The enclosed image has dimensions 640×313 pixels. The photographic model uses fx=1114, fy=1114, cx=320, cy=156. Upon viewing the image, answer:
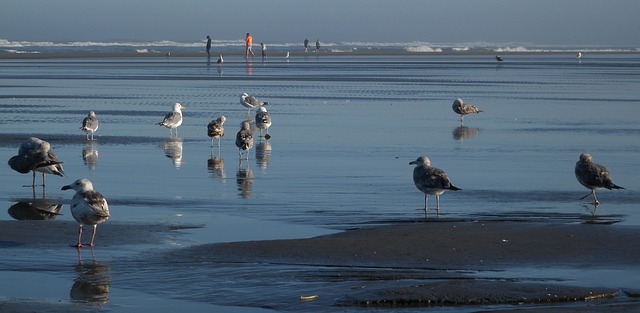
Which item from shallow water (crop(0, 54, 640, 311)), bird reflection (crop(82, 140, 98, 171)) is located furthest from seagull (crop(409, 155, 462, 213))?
bird reflection (crop(82, 140, 98, 171))

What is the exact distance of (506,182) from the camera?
1593cm

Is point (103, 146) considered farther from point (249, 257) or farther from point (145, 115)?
point (249, 257)

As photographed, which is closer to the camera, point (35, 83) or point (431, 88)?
point (431, 88)

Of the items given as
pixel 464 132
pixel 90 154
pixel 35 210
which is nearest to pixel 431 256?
pixel 35 210

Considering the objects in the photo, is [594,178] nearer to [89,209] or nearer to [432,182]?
[432,182]

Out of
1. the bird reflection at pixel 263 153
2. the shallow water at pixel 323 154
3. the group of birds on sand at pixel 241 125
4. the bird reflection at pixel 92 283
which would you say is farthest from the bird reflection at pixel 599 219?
the group of birds on sand at pixel 241 125

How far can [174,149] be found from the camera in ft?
66.8

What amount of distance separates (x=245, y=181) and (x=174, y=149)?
4.47 metres

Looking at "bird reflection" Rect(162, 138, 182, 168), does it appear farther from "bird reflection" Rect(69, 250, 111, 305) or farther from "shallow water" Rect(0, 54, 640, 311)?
"bird reflection" Rect(69, 250, 111, 305)

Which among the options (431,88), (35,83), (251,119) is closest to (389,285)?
(251,119)

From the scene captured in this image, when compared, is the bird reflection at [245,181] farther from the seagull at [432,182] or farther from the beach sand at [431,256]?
the beach sand at [431,256]

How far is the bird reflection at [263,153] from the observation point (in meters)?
18.4

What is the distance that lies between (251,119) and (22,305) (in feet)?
63.2

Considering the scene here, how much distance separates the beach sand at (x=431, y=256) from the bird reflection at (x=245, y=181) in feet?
8.96
